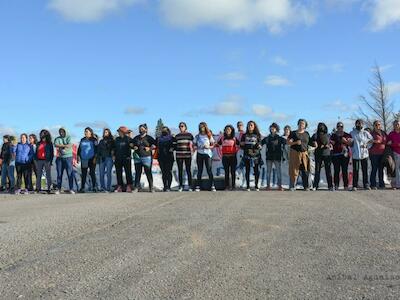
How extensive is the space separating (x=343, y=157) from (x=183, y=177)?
5070mm

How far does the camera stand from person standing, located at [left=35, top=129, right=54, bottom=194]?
16312mm

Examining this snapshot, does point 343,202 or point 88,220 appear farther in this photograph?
point 343,202

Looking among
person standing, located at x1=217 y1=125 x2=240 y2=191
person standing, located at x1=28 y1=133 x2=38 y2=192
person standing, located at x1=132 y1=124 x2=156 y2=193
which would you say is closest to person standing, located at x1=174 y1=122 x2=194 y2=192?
person standing, located at x1=132 y1=124 x2=156 y2=193

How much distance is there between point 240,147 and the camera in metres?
15.7

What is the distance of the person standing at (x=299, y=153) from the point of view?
15.0m

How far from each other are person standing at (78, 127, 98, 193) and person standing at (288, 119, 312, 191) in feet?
20.6

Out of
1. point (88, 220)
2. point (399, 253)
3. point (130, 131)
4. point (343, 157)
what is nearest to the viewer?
point (399, 253)

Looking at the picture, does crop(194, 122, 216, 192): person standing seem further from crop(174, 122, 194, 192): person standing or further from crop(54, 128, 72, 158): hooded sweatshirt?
crop(54, 128, 72, 158): hooded sweatshirt

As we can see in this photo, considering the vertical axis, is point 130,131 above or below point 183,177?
above

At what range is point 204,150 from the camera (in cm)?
1563

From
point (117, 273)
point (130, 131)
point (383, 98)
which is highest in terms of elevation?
point (383, 98)

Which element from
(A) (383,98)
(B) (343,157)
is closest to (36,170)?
(B) (343,157)

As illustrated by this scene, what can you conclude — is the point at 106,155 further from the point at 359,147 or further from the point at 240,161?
the point at 359,147

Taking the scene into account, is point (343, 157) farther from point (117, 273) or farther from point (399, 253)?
point (117, 273)
